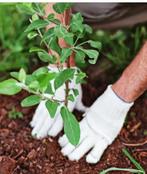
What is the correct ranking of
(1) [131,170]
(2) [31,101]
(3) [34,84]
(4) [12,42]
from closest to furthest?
(3) [34,84] < (2) [31,101] < (1) [131,170] < (4) [12,42]

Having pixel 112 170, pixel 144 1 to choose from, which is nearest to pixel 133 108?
pixel 112 170

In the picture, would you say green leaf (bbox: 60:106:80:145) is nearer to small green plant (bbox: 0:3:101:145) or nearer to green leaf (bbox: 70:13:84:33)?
small green plant (bbox: 0:3:101:145)

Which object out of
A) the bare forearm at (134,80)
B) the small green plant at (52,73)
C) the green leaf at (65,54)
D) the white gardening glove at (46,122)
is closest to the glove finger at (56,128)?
the white gardening glove at (46,122)

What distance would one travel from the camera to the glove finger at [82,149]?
1782 mm

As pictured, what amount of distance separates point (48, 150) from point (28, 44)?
0.70m

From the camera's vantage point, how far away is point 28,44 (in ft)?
7.61

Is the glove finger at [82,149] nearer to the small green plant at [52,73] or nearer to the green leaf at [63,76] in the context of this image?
the small green plant at [52,73]

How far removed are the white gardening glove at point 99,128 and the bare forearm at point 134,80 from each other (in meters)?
0.03

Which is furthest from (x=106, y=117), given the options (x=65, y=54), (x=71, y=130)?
(x=65, y=54)

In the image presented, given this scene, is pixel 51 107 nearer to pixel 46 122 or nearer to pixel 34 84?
pixel 34 84

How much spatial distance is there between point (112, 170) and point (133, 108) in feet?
1.18

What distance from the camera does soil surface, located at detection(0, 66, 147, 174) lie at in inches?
68.4

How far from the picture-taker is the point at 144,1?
2.19 m

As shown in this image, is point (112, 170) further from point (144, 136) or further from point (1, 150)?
point (1, 150)
